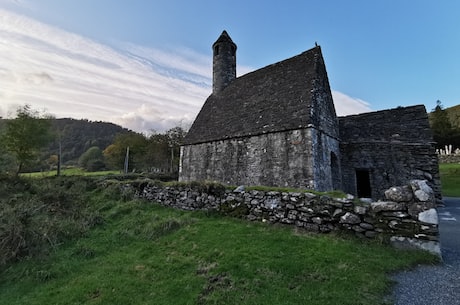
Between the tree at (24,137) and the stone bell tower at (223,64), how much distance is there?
61.8ft

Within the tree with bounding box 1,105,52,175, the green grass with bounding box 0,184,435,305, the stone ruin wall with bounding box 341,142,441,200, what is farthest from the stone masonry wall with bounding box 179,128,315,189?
the tree with bounding box 1,105,52,175

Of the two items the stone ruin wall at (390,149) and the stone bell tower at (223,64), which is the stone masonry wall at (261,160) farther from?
the stone bell tower at (223,64)

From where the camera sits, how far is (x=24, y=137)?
2300 centimetres

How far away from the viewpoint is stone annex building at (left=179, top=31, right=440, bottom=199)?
1218 centimetres

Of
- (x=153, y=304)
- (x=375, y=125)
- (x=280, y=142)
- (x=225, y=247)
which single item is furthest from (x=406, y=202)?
(x=375, y=125)

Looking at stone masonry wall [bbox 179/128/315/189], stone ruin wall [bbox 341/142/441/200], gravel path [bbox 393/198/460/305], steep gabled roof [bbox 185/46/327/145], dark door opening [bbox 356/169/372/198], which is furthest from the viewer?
dark door opening [bbox 356/169/372/198]

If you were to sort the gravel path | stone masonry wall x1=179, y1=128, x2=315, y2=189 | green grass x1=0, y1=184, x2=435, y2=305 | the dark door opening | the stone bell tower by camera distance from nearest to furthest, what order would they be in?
the gravel path, green grass x1=0, y1=184, x2=435, y2=305, stone masonry wall x1=179, y1=128, x2=315, y2=189, the dark door opening, the stone bell tower

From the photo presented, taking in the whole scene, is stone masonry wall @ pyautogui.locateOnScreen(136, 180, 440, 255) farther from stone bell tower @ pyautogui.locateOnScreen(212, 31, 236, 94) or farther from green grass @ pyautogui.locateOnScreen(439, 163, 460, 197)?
green grass @ pyautogui.locateOnScreen(439, 163, 460, 197)

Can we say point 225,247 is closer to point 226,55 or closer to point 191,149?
point 191,149

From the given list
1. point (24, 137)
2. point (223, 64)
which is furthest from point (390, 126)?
point (24, 137)

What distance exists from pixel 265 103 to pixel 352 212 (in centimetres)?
1009

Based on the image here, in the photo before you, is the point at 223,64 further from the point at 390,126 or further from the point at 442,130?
the point at 442,130

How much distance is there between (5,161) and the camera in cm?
1783

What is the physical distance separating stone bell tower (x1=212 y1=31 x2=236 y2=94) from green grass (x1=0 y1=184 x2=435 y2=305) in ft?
53.2
